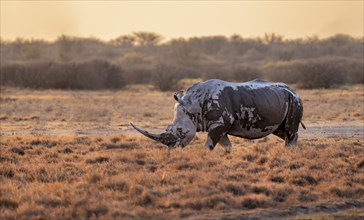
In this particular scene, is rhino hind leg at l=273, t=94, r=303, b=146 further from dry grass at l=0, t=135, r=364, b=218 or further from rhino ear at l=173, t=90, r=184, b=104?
rhino ear at l=173, t=90, r=184, b=104

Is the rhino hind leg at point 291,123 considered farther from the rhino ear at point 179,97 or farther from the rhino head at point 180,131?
the rhino ear at point 179,97

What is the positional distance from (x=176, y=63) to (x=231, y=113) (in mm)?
56300

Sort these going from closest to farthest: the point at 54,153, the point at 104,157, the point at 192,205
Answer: the point at 192,205, the point at 104,157, the point at 54,153

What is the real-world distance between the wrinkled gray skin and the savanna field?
0.39m

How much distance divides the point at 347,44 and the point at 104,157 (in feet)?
280

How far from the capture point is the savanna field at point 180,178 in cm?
1116

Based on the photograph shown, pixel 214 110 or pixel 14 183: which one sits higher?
pixel 214 110

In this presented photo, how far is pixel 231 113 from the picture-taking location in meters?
15.8

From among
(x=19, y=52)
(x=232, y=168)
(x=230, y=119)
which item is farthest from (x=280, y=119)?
(x=19, y=52)

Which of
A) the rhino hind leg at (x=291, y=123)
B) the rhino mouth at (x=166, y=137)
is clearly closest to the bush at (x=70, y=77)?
Result: the rhino hind leg at (x=291, y=123)

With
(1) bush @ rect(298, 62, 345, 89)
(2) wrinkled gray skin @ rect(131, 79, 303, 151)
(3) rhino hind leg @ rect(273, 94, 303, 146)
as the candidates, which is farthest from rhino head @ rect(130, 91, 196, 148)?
(1) bush @ rect(298, 62, 345, 89)

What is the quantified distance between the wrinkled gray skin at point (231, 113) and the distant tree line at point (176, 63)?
31069 millimetres

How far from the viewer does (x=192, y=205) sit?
37.2 feet

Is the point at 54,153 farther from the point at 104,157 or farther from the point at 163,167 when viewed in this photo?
the point at 163,167
